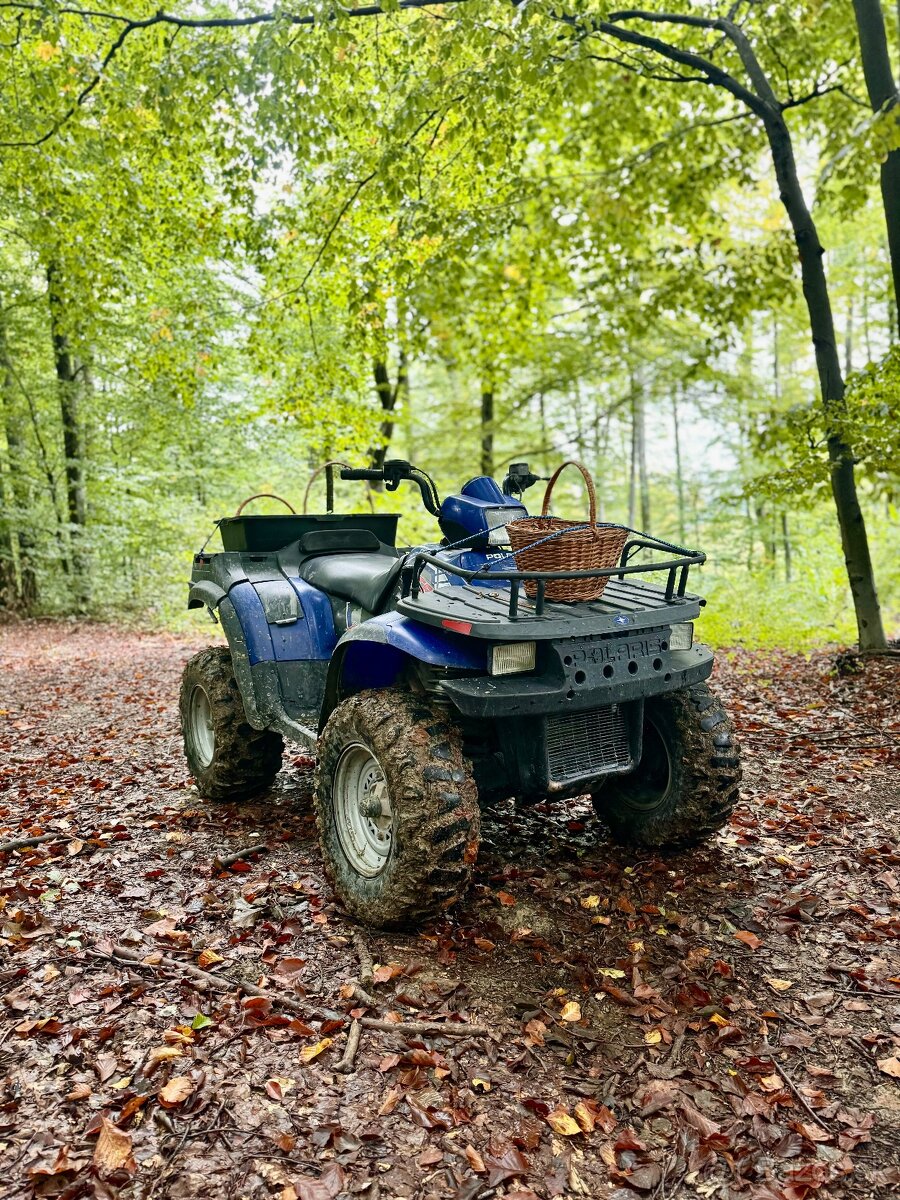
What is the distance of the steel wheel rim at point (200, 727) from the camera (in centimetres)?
457

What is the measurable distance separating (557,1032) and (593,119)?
26.1 ft

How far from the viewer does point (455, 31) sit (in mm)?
5621

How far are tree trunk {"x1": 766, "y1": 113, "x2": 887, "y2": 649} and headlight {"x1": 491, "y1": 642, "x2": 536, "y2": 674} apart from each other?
15.0ft

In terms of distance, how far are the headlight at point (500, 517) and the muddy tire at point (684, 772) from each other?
96cm

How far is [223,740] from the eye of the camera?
417cm

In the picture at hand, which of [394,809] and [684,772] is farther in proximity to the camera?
[684,772]

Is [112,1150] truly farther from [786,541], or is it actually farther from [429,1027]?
[786,541]

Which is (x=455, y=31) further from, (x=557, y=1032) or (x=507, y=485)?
(x=557, y=1032)

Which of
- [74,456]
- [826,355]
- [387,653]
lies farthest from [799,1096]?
[74,456]

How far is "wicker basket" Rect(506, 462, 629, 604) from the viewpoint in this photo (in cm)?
280

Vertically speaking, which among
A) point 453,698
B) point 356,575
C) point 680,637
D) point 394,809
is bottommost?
point 394,809

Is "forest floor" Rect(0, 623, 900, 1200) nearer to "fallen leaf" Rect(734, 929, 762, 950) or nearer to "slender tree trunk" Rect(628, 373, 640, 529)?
"fallen leaf" Rect(734, 929, 762, 950)

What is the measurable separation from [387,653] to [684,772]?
1321 millimetres

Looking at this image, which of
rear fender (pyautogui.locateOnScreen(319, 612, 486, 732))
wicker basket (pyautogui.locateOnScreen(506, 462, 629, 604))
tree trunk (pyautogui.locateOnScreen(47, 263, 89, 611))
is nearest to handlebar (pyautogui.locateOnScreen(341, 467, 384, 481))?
rear fender (pyautogui.locateOnScreen(319, 612, 486, 732))
